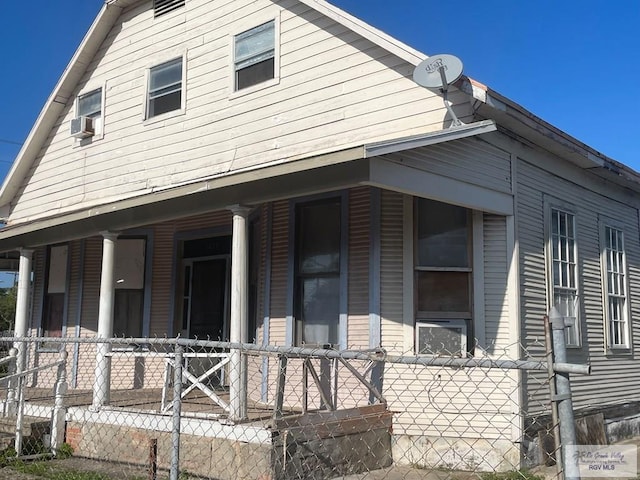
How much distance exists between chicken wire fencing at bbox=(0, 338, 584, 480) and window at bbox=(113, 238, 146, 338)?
2613 mm

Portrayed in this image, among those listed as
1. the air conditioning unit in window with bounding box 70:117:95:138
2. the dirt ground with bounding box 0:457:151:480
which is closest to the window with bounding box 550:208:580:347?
the dirt ground with bounding box 0:457:151:480

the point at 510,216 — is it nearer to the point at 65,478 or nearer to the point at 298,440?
the point at 298,440

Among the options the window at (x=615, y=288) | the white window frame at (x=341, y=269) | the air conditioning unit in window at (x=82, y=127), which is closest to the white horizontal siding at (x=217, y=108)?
Answer: the air conditioning unit in window at (x=82, y=127)

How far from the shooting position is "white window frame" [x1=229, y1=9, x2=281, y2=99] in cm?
951

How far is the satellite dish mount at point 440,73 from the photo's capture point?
7179 mm

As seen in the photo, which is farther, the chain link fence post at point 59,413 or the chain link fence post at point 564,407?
the chain link fence post at point 59,413

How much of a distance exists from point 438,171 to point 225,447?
3656 mm

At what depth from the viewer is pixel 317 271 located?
28.5 ft

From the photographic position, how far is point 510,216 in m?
8.10

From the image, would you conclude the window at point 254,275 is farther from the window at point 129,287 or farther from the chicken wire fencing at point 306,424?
the window at point 129,287

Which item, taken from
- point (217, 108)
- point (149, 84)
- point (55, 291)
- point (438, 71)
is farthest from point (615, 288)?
point (55, 291)

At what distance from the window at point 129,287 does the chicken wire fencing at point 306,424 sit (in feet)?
8.57

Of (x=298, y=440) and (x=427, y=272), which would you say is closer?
(x=298, y=440)

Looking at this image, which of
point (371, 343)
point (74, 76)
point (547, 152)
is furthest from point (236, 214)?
point (74, 76)
